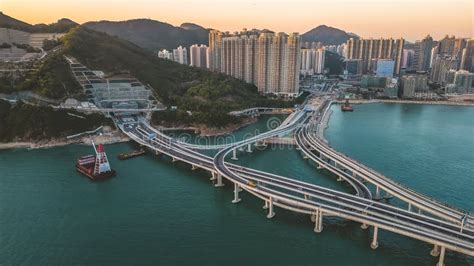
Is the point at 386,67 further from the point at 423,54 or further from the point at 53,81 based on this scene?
the point at 53,81

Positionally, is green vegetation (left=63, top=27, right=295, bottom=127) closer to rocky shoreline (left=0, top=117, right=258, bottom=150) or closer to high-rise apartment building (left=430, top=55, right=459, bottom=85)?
rocky shoreline (left=0, top=117, right=258, bottom=150)

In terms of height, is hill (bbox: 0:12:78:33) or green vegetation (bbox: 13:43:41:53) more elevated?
hill (bbox: 0:12:78:33)

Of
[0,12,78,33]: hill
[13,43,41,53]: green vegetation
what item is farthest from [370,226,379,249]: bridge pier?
[0,12,78,33]: hill

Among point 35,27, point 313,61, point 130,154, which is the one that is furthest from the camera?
point 313,61

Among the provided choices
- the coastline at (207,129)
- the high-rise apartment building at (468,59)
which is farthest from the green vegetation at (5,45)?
the high-rise apartment building at (468,59)

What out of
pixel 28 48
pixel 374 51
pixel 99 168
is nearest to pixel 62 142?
pixel 99 168

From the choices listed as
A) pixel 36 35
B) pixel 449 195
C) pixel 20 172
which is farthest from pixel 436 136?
pixel 36 35

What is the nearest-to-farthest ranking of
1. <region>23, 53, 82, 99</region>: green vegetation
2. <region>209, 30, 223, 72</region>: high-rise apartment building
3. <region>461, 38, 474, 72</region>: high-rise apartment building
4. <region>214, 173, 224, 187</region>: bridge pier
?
<region>214, 173, 224, 187</region>: bridge pier
<region>23, 53, 82, 99</region>: green vegetation
<region>209, 30, 223, 72</region>: high-rise apartment building
<region>461, 38, 474, 72</region>: high-rise apartment building
